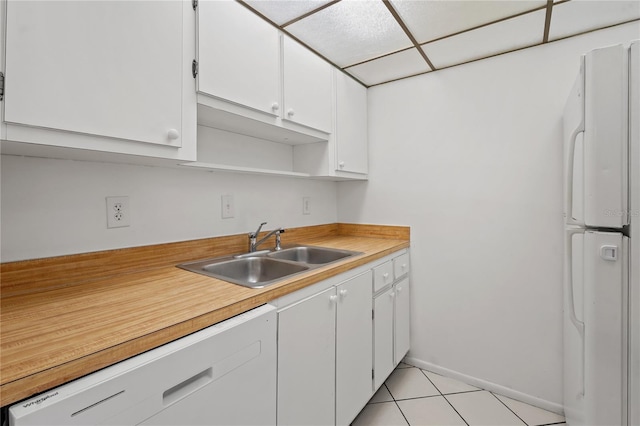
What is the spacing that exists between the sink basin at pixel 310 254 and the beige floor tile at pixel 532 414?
1.40m

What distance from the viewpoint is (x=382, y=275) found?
5.84 feet

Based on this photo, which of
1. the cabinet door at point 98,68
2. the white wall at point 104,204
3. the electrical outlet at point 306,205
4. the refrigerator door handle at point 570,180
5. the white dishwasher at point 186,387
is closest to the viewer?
the white dishwasher at point 186,387

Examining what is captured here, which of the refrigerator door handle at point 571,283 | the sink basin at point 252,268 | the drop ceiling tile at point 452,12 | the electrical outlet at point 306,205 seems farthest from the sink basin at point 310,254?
the drop ceiling tile at point 452,12

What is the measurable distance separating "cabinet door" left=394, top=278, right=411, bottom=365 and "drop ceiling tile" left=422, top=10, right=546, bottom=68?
60.4 inches

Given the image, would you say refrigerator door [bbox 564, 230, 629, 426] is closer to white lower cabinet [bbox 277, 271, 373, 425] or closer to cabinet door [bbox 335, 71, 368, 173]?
white lower cabinet [bbox 277, 271, 373, 425]

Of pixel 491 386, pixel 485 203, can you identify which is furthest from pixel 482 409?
pixel 485 203

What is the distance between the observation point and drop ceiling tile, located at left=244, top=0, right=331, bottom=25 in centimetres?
137

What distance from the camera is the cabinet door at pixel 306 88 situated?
5.19 feet

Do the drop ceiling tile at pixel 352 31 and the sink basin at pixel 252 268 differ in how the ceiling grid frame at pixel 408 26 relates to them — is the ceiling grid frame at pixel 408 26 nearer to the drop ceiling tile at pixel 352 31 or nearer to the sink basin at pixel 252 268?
the drop ceiling tile at pixel 352 31

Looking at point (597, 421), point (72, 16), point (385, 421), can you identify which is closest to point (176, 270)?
point (72, 16)

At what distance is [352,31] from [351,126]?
662 mm

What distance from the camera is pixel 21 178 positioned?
39.5 inches

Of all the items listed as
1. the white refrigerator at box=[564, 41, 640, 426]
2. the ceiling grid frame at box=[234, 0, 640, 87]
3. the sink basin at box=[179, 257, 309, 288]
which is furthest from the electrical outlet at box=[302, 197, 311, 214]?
the white refrigerator at box=[564, 41, 640, 426]

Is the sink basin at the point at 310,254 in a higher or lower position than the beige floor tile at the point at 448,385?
higher
